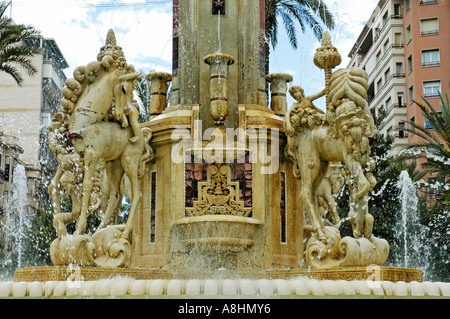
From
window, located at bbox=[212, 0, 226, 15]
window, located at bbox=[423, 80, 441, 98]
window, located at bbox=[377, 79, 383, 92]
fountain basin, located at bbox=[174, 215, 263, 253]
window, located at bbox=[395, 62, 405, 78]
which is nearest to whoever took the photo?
fountain basin, located at bbox=[174, 215, 263, 253]

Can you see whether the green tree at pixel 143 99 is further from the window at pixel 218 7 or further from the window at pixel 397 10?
the window at pixel 397 10

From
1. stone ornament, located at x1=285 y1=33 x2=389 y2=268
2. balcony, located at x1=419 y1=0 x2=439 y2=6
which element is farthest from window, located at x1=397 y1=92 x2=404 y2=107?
stone ornament, located at x1=285 y1=33 x2=389 y2=268

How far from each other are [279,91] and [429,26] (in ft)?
151

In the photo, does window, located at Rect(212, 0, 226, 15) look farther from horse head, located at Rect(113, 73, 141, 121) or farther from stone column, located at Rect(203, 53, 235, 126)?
horse head, located at Rect(113, 73, 141, 121)

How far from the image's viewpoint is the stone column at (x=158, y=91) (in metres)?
14.3

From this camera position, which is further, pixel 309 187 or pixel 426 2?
pixel 426 2

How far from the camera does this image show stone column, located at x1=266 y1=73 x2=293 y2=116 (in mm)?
14250

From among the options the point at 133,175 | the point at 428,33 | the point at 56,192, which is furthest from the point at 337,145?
the point at 428,33

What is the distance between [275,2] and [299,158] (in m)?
23.4

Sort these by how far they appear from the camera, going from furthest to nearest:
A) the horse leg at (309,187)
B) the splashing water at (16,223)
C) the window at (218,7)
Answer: the splashing water at (16,223)
the window at (218,7)
the horse leg at (309,187)

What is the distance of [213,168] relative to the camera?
13.0 metres

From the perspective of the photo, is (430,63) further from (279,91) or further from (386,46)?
(279,91)

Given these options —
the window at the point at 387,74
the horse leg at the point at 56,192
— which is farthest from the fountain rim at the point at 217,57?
the window at the point at 387,74
